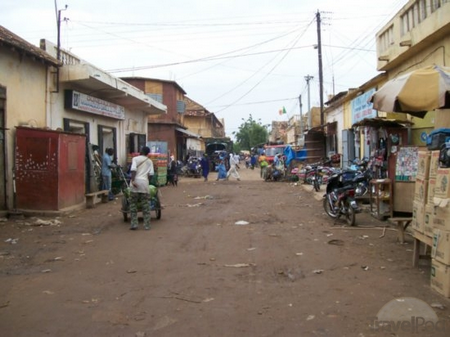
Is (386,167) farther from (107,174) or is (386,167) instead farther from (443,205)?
(107,174)

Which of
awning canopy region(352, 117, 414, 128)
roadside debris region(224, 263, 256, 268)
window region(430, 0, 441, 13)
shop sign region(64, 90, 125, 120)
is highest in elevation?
window region(430, 0, 441, 13)

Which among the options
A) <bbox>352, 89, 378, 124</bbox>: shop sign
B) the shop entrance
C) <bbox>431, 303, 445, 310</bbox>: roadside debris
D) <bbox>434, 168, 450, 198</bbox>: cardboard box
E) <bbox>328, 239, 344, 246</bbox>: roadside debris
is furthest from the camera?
<bbox>352, 89, 378, 124</bbox>: shop sign

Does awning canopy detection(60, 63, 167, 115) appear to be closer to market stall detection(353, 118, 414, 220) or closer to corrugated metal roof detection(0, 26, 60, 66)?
corrugated metal roof detection(0, 26, 60, 66)

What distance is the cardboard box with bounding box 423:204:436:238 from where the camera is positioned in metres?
5.38

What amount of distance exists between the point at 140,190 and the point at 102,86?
8.27 meters

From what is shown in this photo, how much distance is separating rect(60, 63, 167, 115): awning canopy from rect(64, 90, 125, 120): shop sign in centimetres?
32

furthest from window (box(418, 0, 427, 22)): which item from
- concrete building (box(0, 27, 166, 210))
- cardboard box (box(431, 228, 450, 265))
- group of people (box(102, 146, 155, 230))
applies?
concrete building (box(0, 27, 166, 210))

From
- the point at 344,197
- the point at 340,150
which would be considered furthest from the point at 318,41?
the point at 344,197

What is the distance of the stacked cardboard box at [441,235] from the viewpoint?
470 cm

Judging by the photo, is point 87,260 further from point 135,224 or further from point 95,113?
point 95,113

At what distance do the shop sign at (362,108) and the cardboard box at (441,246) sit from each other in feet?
41.5

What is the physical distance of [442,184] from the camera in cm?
499

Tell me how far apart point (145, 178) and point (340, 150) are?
16073 mm

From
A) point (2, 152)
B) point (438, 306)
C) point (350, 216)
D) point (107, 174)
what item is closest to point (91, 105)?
point (107, 174)
